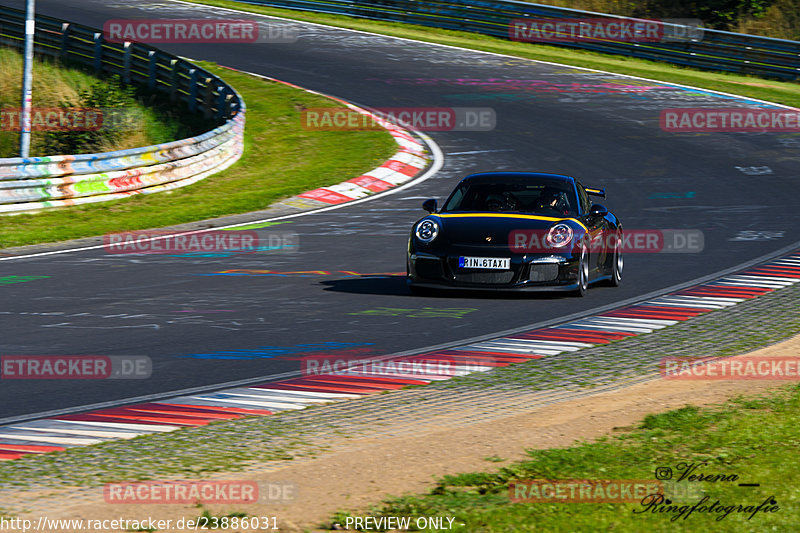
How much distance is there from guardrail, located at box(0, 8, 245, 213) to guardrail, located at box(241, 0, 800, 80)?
12.5 meters

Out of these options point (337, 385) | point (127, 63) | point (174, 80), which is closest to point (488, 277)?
point (337, 385)

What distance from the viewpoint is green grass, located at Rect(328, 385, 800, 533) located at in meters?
5.19

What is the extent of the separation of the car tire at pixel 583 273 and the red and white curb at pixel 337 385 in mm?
692

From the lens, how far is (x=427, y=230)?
39.7ft

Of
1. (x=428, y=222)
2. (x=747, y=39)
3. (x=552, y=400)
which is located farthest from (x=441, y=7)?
(x=552, y=400)

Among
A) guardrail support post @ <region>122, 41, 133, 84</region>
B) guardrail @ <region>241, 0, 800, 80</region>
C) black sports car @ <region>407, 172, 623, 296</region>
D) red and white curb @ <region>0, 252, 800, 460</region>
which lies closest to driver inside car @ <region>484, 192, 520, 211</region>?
black sports car @ <region>407, 172, 623, 296</region>

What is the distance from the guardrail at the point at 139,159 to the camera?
1772 cm

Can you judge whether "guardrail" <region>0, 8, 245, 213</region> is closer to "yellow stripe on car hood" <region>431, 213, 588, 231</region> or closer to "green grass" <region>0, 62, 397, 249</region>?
"green grass" <region>0, 62, 397, 249</region>

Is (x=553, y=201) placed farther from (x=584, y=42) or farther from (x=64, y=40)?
(x=584, y=42)

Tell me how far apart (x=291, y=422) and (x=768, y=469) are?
9.19 ft

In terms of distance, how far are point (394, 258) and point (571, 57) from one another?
24.6m

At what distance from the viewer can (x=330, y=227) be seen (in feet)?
56.0

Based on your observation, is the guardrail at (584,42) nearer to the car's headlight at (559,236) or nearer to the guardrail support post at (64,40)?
the guardrail support post at (64,40)

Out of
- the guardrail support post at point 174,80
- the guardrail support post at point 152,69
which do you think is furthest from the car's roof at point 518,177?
the guardrail support post at point 152,69
